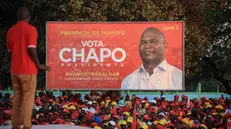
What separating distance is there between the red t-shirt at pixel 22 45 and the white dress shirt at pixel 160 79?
9.50m

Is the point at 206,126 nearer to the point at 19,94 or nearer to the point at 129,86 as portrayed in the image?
the point at 129,86

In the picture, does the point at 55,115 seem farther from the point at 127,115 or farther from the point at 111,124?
the point at 127,115

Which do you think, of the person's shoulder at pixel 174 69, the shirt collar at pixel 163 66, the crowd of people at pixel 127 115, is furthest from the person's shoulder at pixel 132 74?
the crowd of people at pixel 127 115

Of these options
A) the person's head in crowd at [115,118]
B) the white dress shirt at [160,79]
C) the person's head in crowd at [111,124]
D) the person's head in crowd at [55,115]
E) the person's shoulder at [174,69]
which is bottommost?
the person's head in crowd at [111,124]

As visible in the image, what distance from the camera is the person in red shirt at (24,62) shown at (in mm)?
5516

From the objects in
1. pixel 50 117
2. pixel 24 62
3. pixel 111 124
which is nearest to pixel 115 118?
pixel 111 124

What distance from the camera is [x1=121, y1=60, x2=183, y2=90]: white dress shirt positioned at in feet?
49.0

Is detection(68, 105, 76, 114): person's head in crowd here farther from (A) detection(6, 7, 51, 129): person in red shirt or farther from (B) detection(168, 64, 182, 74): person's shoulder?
(A) detection(6, 7, 51, 129): person in red shirt

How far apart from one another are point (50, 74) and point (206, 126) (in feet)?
17.9

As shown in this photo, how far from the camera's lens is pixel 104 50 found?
1509 centimetres

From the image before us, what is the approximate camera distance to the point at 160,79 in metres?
15.0

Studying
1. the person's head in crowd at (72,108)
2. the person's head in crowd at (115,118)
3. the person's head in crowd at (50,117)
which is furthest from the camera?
the person's head in crowd at (72,108)

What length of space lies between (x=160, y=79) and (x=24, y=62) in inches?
382

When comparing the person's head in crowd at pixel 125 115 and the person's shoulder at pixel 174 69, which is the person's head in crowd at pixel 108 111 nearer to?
the person's head in crowd at pixel 125 115
